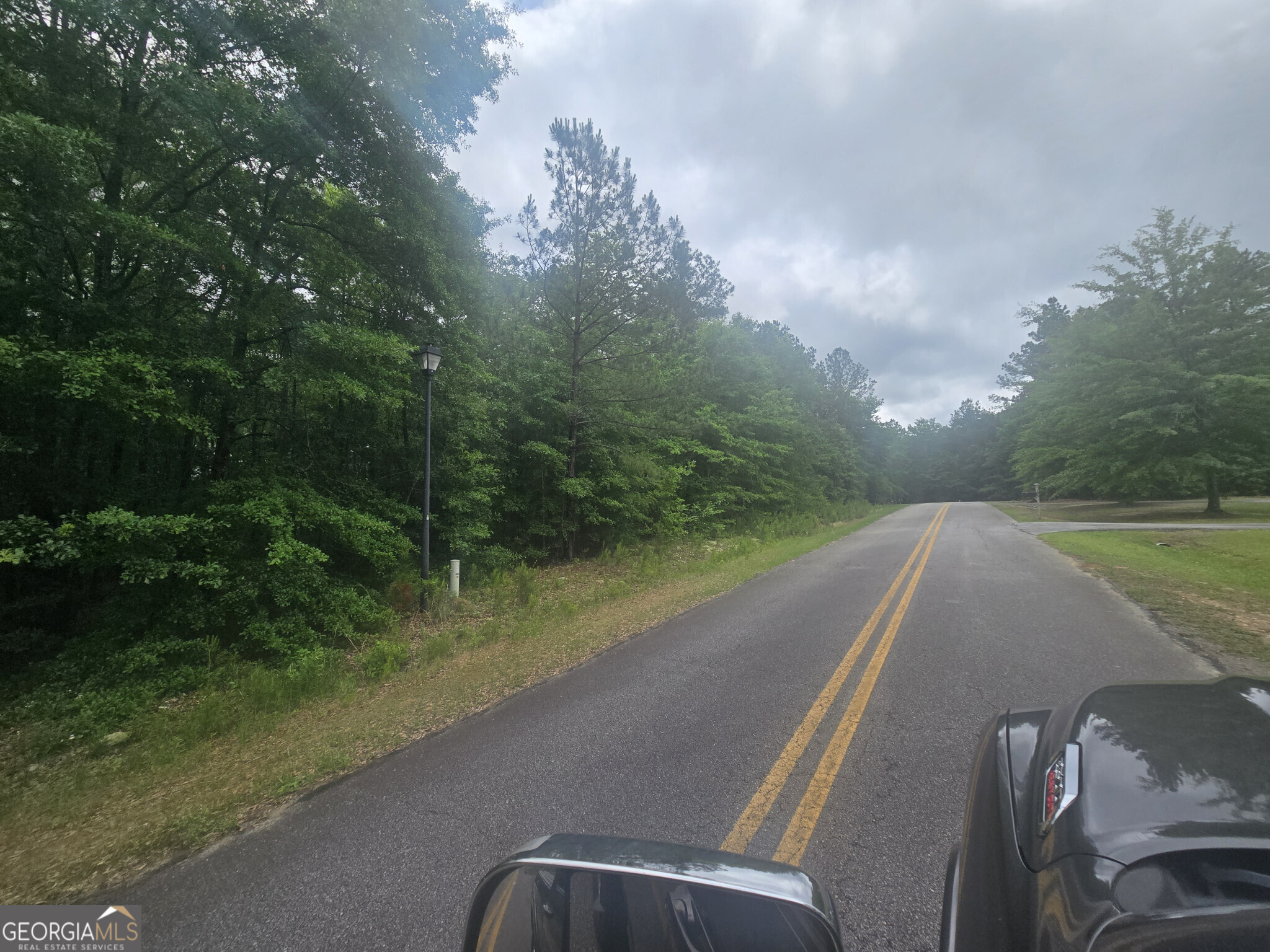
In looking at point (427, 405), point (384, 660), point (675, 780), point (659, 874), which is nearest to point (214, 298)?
point (427, 405)

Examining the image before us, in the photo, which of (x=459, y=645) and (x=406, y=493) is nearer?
(x=459, y=645)

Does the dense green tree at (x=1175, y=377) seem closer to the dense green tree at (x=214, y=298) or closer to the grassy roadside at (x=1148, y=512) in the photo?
the grassy roadside at (x=1148, y=512)

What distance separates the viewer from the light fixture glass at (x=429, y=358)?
296 inches

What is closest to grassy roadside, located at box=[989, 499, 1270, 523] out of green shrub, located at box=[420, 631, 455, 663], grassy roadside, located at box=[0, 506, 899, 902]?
grassy roadside, located at box=[0, 506, 899, 902]

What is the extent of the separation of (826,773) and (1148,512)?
3114 cm

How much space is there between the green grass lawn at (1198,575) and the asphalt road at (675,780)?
0.77 m

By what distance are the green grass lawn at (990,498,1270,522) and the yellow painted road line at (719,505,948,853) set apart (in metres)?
22.7

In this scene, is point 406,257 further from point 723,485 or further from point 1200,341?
point 1200,341

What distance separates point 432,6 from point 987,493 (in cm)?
8534

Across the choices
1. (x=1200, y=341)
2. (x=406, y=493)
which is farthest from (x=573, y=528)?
(x=1200, y=341)

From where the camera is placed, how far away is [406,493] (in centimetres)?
1010

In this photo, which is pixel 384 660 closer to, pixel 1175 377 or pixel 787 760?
pixel 787 760

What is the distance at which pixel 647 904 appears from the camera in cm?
115

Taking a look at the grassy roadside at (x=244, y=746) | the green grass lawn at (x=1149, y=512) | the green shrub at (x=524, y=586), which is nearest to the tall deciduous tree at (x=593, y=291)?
the green shrub at (x=524, y=586)
